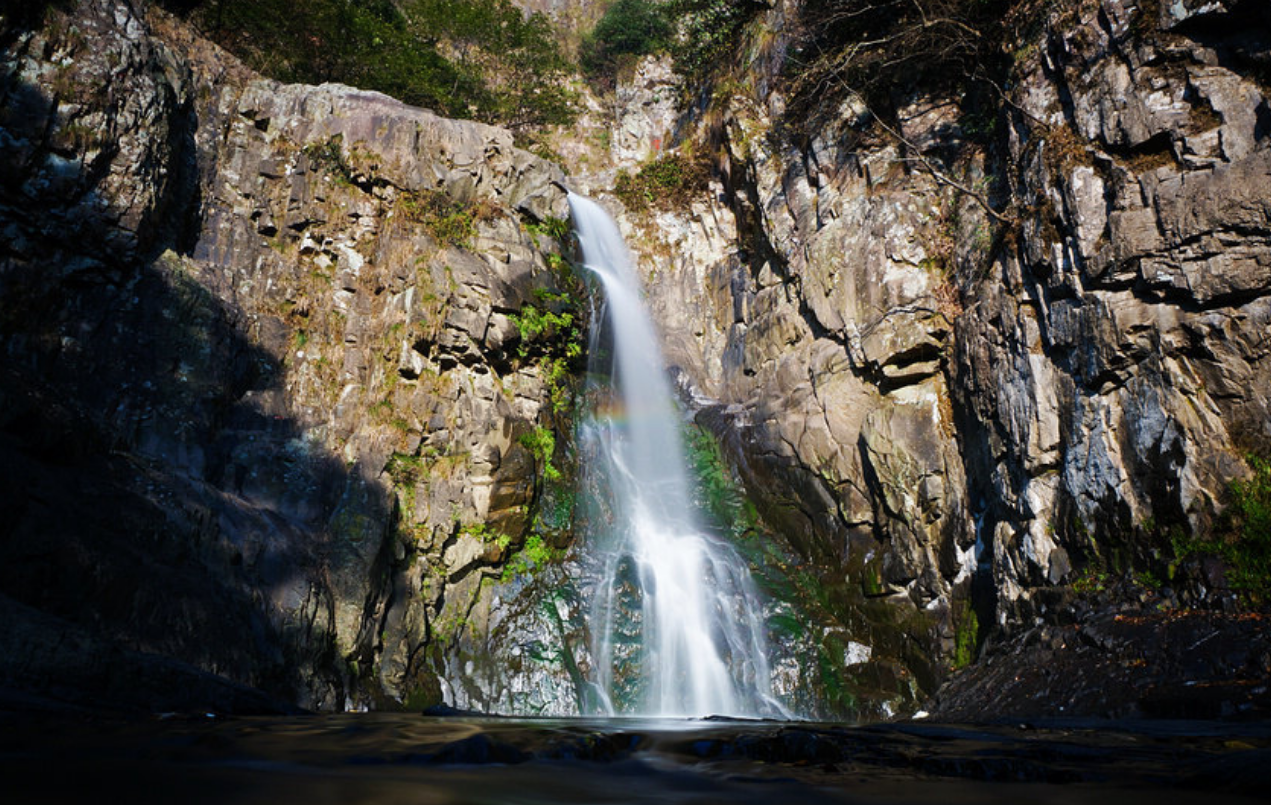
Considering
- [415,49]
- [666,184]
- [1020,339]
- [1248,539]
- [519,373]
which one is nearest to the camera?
[1248,539]

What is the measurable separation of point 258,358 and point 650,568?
8.01 m

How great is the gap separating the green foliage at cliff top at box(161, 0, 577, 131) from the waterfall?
6359 millimetres

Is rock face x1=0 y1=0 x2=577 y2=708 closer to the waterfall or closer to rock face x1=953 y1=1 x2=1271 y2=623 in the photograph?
the waterfall

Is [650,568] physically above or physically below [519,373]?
below

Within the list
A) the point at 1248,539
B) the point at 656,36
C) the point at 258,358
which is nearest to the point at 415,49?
the point at 656,36

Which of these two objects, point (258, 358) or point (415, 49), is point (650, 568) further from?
point (415, 49)

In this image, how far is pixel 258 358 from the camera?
12.0 meters

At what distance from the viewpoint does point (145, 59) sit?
11016 mm

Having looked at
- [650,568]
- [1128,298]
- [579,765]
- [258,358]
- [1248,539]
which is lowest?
[579,765]

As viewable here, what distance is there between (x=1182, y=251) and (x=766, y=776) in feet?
28.5

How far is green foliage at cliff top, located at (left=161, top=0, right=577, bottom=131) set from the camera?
15.9 meters

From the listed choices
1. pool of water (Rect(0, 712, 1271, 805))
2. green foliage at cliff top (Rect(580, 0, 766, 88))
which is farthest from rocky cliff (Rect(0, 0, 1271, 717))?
green foliage at cliff top (Rect(580, 0, 766, 88))

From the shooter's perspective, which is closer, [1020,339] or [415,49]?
[1020,339]

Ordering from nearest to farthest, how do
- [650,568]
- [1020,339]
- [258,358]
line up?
1. [1020,339]
2. [258,358]
3. [650,568]
